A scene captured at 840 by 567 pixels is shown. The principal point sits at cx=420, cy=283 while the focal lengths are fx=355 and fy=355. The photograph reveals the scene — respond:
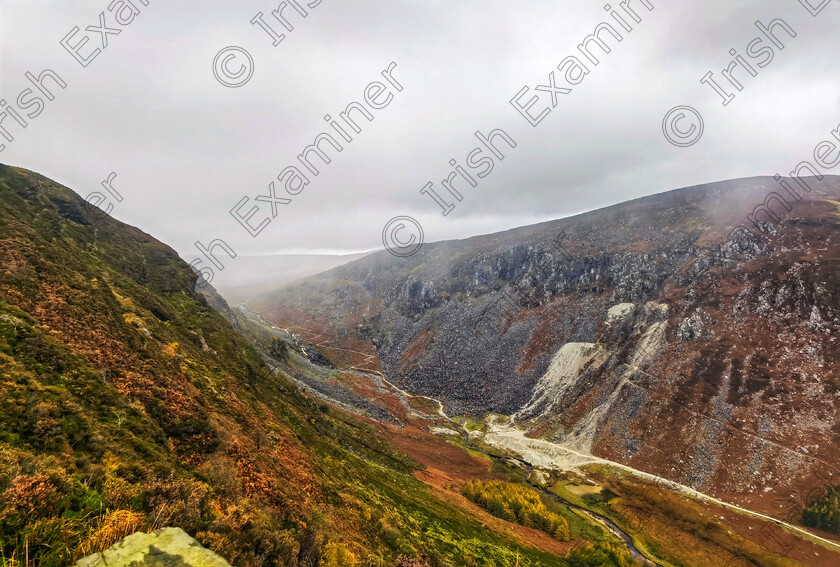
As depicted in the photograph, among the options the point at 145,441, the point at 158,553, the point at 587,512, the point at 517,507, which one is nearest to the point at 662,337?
the point at 587,512

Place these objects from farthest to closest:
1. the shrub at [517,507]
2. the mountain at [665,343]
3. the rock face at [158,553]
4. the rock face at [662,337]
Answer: the rock face at [662,337], the mountain at [665,343], the shrub at [517,507], the rock face at [158,553]

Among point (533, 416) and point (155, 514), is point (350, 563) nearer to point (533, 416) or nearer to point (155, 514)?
point (155, 514)

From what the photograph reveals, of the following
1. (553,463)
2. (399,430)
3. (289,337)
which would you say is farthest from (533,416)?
(289,337)

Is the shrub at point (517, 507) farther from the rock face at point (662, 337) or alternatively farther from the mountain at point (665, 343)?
the rock face at point (662, 337)

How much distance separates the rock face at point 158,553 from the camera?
5.48 m

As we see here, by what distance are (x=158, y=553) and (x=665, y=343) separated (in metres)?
80.6

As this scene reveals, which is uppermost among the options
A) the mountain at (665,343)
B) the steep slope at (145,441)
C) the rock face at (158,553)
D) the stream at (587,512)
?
the mountain at (665,343)

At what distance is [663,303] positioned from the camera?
75.6 m

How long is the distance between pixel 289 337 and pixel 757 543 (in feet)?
400

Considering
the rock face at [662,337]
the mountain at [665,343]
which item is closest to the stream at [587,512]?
the mountain at [665,343]

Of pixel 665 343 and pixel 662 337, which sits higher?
pixel 662 337

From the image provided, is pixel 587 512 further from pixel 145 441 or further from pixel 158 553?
pixel 158 553

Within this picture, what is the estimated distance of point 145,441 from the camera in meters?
10.6

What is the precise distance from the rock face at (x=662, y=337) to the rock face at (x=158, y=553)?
60414 mm
